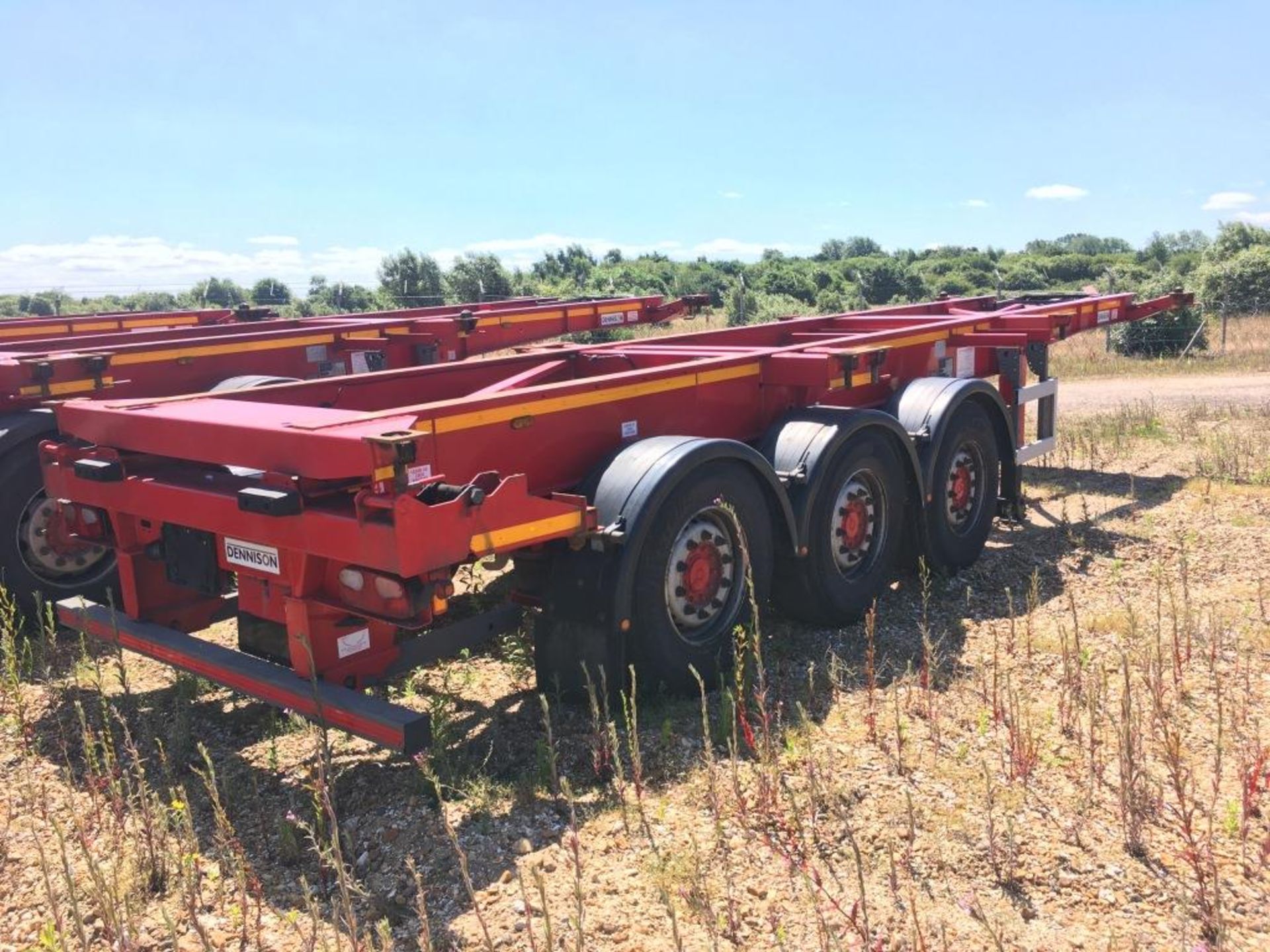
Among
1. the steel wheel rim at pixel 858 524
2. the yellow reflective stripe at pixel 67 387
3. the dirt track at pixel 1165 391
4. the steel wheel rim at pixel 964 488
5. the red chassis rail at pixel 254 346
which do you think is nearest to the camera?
the steel wheel rim at pixel 858 524

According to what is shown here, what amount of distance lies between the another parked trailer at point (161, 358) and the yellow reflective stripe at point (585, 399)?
251cm

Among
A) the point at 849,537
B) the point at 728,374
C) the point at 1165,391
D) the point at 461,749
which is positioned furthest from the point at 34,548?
the point at 1165,391

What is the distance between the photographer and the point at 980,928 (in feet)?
10.1

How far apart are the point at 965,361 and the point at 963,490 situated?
1.20m

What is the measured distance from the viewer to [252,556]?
4121 millimetres

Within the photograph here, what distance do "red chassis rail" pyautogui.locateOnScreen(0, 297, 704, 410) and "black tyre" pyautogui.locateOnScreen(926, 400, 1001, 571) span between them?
4726 mm

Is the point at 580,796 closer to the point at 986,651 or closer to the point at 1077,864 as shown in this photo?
the point at 1077,864

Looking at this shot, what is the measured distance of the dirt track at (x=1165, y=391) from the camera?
14305mm

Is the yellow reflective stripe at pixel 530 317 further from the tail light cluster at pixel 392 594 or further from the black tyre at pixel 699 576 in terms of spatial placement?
the tail light cluster at pixel 392 594

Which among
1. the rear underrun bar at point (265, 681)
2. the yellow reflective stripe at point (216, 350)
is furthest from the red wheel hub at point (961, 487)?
the yellow reflective stripe at point (216, 350)

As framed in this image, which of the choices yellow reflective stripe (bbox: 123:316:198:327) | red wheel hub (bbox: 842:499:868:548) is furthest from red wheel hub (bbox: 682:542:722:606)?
yellow reflective stripe (bbox: 123:316:198:327)

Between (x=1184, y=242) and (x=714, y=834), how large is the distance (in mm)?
77674

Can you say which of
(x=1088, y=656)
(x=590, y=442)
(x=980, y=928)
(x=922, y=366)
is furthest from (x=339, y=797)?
(x=922, y=366)

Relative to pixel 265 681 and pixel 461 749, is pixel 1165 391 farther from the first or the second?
pixel 265 681
